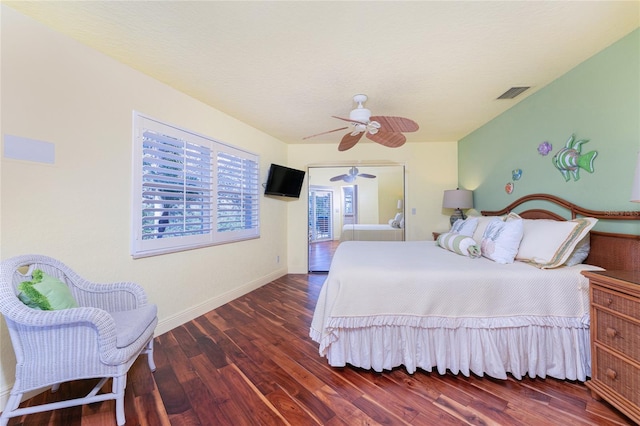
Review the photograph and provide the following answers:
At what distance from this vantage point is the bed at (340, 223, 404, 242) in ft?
14.9

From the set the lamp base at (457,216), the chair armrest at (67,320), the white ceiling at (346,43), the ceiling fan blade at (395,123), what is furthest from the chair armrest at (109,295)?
the lamp base at (457,216)

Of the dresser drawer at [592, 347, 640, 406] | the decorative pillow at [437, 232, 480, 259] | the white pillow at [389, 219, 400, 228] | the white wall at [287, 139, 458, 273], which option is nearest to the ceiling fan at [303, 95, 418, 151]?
the decorative pillow at [437, 232, 480, 259]

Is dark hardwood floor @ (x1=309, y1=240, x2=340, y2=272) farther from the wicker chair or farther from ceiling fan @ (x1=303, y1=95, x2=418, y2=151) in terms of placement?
the wicker chair

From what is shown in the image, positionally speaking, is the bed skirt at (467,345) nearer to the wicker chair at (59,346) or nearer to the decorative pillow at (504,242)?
the decorative pillow at (504,242)

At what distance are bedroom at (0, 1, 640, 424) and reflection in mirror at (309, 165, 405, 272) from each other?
174 cm

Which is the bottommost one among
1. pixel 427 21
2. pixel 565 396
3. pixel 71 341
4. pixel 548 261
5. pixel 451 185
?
pixel 565 396

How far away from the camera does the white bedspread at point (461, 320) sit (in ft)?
5.30

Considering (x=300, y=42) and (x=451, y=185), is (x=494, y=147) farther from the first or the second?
(x=300, y=42)

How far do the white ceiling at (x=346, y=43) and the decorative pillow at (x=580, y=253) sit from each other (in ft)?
4.87

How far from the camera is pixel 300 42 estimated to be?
174 cm

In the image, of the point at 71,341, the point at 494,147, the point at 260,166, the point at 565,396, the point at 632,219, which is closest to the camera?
the point at 71,341

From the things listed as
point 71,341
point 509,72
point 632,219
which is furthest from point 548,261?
point 71,341

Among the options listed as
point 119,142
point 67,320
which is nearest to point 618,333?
point 67,320

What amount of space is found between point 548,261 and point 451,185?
8.95 ft
